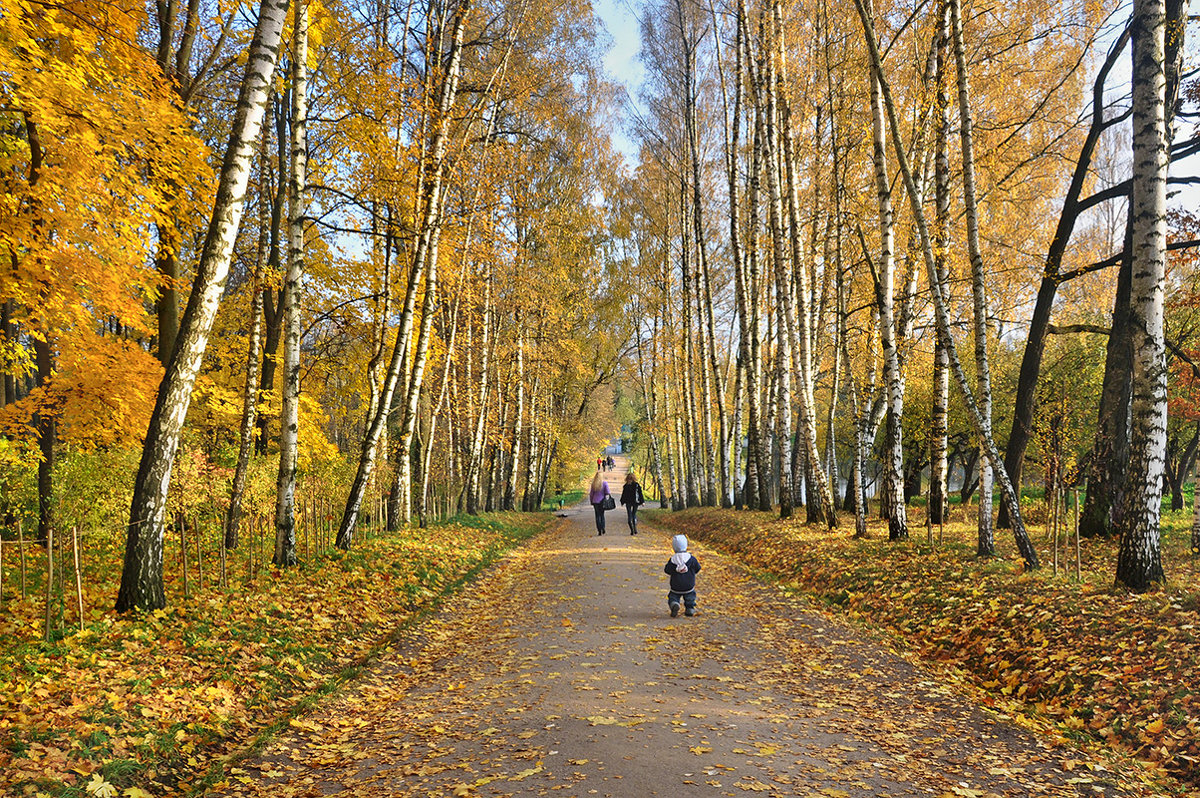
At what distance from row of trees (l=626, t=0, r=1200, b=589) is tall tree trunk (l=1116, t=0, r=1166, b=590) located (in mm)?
22

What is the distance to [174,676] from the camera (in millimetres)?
5301

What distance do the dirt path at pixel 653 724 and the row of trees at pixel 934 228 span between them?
3.32 metres

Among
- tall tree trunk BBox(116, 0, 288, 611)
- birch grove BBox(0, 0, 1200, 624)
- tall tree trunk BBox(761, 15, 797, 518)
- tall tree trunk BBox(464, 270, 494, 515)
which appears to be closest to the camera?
tall tree trunk BBox(116, 0, 288, 611)

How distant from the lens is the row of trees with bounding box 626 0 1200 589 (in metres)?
9.22

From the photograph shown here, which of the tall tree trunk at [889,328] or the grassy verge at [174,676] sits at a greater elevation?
the tall tree trunk at [889,328]

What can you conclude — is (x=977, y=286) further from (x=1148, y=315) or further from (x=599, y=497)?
→ (x=599, y=497)

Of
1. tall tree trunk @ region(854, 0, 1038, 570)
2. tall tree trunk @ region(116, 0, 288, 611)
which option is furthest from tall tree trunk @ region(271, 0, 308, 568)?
tall tree trunk @ region(854, 0, 1038, 570)

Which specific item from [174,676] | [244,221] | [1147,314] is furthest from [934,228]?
[244,221]

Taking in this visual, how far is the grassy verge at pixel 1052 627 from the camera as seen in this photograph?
16.5 feet

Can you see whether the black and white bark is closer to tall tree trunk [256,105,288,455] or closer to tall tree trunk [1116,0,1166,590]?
tall tree trunk [1116,0,1166,590]

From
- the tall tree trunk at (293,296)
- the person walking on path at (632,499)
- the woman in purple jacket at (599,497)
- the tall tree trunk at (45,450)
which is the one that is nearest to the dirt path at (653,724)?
the tall tree trunk at (293,296)

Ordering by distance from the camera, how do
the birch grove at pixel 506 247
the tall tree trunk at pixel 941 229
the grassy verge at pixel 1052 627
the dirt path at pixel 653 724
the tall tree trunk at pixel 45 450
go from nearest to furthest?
the dirt path at pixel 653 724
the grassy verge at pixel 1052 627
the birch grove at pixel 506 247
the tall tree trunk at pixel 941 229
the tall tree trunk at pixel 45 450

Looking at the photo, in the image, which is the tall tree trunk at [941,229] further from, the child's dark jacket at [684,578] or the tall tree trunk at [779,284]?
the child's dark jacket at [684,578]

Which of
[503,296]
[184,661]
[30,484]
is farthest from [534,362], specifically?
[184,661]
